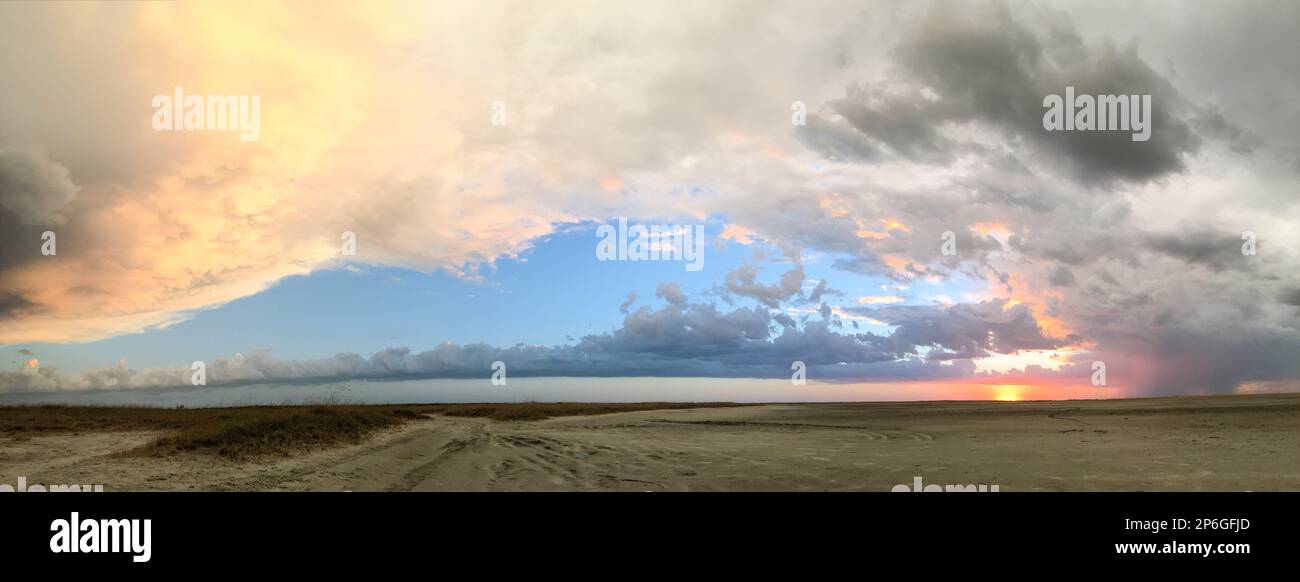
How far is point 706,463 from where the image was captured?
2008cm

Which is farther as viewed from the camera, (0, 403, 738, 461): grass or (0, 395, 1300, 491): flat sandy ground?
(0, 403, 738, 461): grass

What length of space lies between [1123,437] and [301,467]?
107 ft

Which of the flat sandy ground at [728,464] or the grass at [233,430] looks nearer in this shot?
the flat sandy ground at [728,464]

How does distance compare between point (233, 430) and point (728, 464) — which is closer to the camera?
point (728, 464)

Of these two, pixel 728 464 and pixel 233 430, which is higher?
pixel 233 430
